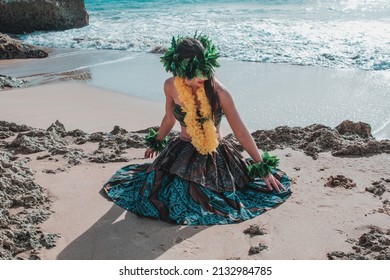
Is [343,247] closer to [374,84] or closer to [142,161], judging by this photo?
[142,161]


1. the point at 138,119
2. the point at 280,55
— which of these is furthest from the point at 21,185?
the point at 280,55

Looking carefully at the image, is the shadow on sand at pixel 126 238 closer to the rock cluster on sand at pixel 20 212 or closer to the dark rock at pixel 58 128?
the rock cluster on sand at pixel 20 212

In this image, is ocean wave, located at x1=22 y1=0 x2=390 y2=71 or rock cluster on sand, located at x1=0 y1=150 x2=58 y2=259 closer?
rock cluster on sand, located at x1=0 y1=150 x2=58 y2=259

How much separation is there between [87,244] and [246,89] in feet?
14.3

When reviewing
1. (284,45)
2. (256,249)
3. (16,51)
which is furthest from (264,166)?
(16,51)

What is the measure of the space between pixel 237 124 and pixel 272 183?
53cm

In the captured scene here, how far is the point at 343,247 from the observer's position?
10.8ft

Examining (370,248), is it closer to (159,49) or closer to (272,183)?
(272,183)

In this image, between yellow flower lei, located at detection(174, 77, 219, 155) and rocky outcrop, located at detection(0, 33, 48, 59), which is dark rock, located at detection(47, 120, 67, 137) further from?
rocky outcrop, located at detection(0, 33, 48, 59)

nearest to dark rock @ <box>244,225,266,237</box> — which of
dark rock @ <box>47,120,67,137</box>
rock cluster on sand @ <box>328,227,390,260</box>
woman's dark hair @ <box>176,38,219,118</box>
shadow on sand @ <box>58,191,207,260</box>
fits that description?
shadow on sand @ <box>58,191,207,260</box>

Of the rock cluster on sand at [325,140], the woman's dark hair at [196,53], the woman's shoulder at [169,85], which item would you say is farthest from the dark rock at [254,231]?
the rock cluster on sand at [325,140]

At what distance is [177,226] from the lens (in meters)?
3.59

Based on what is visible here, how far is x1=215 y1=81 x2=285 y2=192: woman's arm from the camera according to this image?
148 inches

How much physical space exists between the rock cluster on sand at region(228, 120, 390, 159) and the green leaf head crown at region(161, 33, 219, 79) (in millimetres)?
1623
